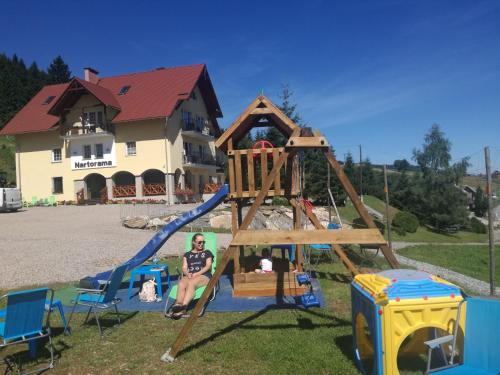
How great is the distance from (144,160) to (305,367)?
2742 cm

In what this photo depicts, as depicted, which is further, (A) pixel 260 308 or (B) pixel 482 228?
(B) pixel 482 228

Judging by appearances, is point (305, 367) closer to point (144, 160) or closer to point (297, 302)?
point (297, 302)

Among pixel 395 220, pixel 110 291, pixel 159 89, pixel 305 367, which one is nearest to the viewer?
pixel 305 367

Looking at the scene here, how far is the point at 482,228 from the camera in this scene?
2964 cm

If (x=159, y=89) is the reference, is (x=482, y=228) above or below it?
below

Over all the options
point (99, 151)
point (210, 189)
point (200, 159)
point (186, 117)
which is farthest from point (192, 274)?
point (200, 159)

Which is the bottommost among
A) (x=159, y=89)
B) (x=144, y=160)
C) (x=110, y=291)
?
(x=110, y=291)

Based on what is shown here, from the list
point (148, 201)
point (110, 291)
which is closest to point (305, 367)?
point (110, 291)

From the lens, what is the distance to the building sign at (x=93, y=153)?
100ft

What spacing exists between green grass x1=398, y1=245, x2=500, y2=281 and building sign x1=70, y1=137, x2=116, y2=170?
76.1 feet

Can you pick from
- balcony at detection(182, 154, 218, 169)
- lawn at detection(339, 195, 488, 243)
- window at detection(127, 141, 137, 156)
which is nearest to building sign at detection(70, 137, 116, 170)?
window at detection(127, 141, 137, 156)

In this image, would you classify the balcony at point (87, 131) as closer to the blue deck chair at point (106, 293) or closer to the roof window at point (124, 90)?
the roof window at point (124, 90)

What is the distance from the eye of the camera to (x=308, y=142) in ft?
15.0

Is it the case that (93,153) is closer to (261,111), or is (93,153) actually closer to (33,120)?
(33,120)
